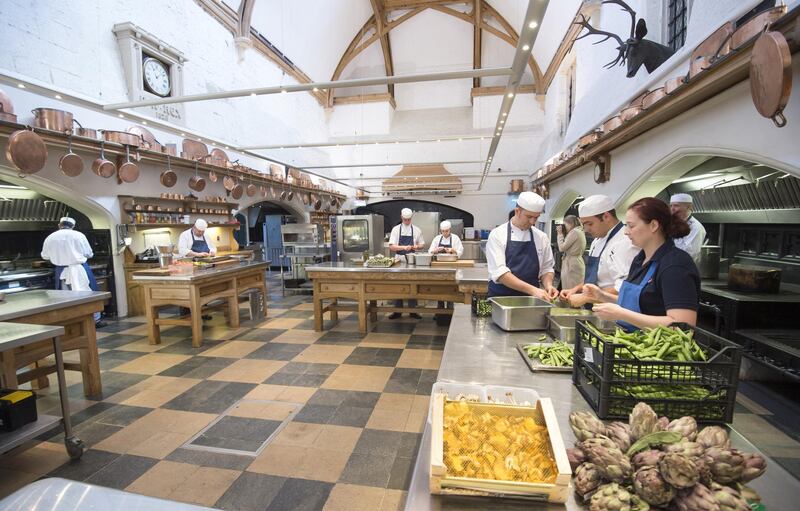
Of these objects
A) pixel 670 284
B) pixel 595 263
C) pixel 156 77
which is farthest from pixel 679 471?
pixel 156 77

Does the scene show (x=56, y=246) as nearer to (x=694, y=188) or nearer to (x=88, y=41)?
(x=88, y=41)

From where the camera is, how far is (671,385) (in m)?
1.18

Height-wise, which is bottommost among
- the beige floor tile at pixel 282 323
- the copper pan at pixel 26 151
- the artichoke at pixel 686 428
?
the beige floor tile at pixel 282 323

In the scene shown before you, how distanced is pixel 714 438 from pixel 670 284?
1010mm

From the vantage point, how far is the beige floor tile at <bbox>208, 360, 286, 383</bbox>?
3961 mm

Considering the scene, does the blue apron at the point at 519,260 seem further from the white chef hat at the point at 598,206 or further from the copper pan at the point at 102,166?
the copper pan at the point at 102,166

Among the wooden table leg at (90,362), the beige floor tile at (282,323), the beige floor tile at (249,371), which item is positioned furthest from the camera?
the beige floor tile at (282,323)

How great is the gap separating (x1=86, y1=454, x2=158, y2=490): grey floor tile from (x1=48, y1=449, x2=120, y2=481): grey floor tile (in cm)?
5

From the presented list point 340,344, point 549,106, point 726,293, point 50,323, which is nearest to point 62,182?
point 50,323

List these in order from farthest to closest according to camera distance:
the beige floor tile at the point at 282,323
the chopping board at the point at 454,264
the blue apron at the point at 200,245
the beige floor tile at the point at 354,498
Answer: the blue apron at the point at 200,245 → the beige floor tile at the point at 282,323 → the chopping board at the point at 454,264 → the beige floor tile at the point at 354,498

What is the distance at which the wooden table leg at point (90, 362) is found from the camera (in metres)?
3.47

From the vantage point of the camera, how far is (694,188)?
5438 mm

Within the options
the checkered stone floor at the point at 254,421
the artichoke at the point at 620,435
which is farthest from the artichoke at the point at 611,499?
the checkered stone floor at the point at 254,421

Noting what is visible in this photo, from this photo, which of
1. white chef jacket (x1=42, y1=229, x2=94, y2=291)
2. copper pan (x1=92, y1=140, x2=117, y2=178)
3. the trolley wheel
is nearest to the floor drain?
the trolley wheel
